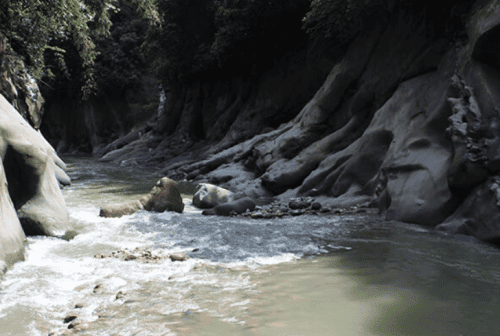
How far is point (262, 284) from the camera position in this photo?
366 centimetres

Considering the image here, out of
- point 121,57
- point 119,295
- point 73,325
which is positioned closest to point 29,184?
point 119,295

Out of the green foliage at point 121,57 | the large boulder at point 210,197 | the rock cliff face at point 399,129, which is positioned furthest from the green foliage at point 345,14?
the green foliage at point 121,57

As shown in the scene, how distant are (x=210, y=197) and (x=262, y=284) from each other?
19.7 feet

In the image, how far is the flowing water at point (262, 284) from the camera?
2781 mm

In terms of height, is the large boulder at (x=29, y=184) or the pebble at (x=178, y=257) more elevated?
the large boulder at (x=29, y=184)

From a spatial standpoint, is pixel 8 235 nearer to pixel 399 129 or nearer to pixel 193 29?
pixel 399 129

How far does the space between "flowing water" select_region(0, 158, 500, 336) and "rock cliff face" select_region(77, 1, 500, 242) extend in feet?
2.73

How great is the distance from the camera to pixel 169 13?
21.7 meters

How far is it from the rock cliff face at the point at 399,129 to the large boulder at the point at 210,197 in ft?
4.90

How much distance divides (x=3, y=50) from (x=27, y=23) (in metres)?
1.24

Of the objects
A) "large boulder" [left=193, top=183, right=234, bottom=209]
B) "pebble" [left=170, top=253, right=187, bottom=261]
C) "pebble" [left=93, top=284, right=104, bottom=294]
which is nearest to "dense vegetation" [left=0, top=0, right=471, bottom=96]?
"large boulder" [left=193, top=183, right=234, bottom=209]

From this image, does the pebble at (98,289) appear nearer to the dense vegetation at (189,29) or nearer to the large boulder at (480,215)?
the large boulder at (480,215)

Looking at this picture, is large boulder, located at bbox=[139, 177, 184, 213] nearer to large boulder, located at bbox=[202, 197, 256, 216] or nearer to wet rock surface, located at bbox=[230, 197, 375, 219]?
large boulder, located at bbox=[202, 197, 256, 216]

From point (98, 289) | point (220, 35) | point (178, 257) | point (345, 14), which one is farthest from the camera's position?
point (220, 35)
